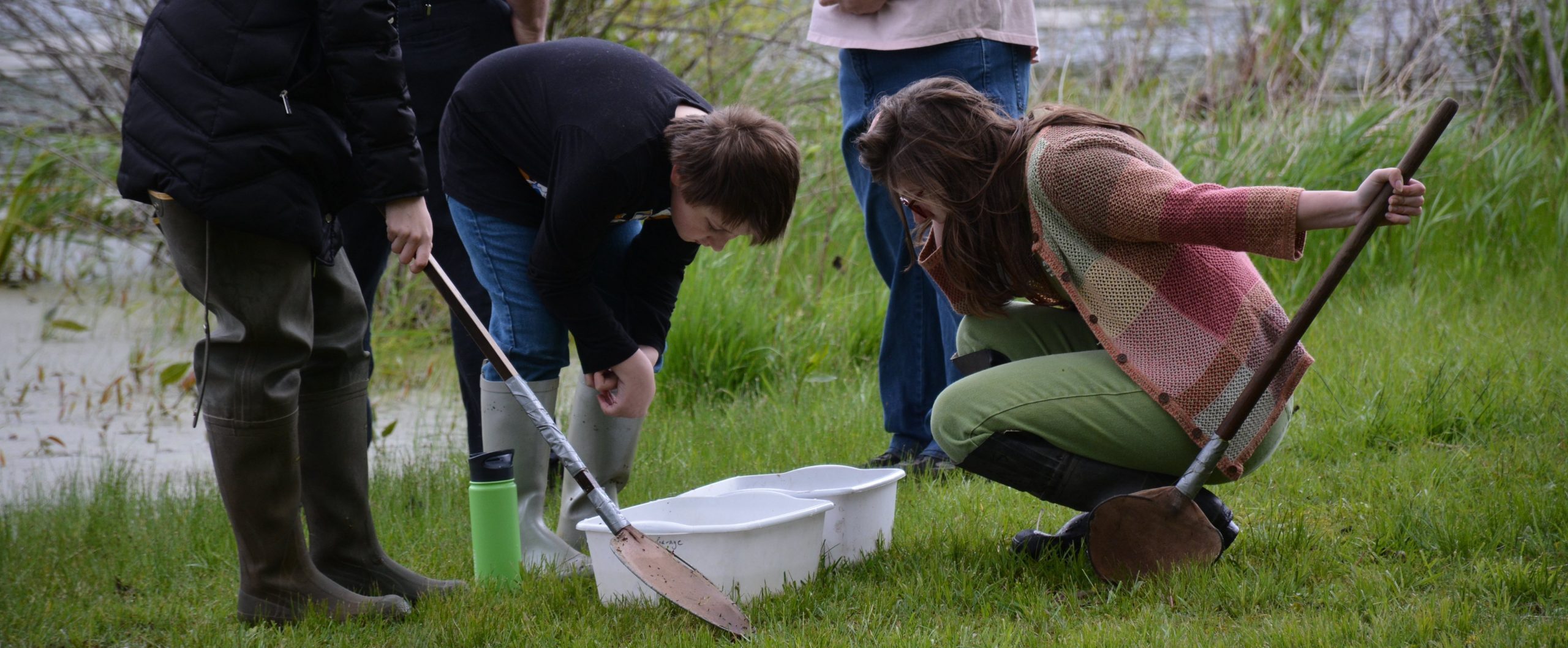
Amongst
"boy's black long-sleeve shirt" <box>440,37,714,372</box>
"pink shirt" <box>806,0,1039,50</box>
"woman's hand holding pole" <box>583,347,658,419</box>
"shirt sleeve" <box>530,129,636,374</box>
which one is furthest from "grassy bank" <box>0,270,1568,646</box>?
"pink shirt" <box>806,0,1039,50</box>

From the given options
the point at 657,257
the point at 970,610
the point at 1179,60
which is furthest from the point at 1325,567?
the point at 1179,60

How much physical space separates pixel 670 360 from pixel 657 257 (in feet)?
4.88

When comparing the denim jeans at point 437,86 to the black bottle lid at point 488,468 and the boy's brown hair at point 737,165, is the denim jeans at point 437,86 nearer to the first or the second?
the black bottle lid at point 488,468

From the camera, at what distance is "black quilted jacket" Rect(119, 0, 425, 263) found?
6.39 ft

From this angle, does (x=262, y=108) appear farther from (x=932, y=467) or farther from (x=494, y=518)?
(x=932, y=467)

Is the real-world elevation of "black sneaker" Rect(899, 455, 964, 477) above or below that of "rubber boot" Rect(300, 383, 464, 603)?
below

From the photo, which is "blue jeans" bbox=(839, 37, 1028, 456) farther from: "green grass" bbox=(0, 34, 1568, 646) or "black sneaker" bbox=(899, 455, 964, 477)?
"green grass" bbox=(0, 34, 1568, 646)

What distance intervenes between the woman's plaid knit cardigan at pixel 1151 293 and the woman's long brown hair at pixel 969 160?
0.06 metres

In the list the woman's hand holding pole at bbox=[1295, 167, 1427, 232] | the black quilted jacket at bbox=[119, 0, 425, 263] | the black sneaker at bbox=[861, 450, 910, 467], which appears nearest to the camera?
the woman's hand holding pole at bbox=[1295, 167, 1427, 232]

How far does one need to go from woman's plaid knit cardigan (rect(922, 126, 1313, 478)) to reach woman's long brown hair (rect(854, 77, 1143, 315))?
0.19 ft

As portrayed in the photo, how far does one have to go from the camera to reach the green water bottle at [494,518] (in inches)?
90.0

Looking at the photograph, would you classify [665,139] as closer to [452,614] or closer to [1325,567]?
[452,614]

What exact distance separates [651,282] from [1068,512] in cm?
100

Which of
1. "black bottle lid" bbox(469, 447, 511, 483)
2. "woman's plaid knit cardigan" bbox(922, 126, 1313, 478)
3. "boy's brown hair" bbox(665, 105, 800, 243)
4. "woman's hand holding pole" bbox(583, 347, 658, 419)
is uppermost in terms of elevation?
"boy's brown hair" bbox(665, 105, 800, 243)
